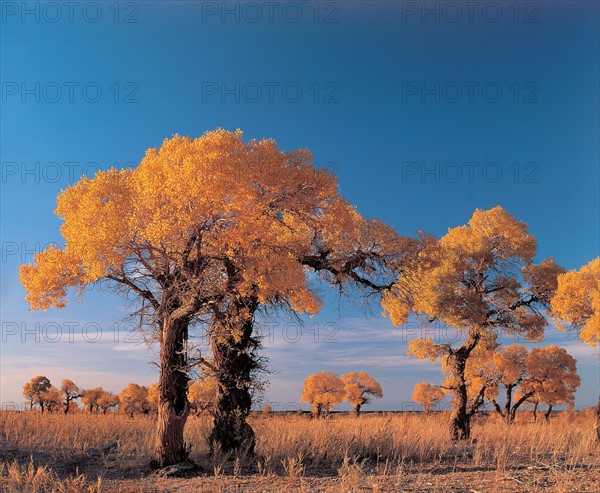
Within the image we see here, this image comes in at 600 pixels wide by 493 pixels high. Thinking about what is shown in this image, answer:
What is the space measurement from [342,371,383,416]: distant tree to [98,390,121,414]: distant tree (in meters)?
33.0

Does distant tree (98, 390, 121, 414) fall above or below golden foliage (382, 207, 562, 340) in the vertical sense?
below

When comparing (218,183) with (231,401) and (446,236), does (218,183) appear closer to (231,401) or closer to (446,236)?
(231,401)

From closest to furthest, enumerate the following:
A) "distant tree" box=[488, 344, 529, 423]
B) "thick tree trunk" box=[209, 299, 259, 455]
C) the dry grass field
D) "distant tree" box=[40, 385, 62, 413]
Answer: the dry grass field < "thick tree trunk" box=[209, 299, 259, 455] < "distant tree" box=[488, 344, 529, 423] < "distant tree" box=[40, 385, 62, 413]

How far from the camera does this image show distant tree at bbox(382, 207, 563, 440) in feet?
76.7

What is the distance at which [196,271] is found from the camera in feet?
45.3

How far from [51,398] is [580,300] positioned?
57.7 metres

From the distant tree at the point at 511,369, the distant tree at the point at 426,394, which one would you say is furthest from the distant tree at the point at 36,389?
the distant tree at the point at 511,369

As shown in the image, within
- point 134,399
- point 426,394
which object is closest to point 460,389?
point 426,394

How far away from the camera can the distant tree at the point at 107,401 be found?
232ft

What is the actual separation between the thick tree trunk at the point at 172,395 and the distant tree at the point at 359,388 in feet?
141

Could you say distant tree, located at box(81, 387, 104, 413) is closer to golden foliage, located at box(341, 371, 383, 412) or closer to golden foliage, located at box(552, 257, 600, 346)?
golden foliage, located at box(341, 371, 383, 412)

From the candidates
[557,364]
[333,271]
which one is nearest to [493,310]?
[333,271]

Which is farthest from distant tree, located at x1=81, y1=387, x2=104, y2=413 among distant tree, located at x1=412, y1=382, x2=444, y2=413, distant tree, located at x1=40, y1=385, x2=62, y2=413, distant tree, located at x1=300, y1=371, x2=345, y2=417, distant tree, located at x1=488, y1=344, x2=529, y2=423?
distant tree, located at x1=488, y1=344, x2=529, y2=423

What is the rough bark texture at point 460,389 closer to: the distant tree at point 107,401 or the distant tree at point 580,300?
the distant tree at point 580,300
